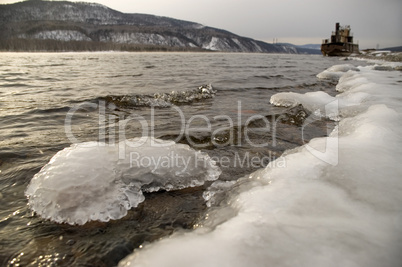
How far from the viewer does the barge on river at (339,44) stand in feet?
123

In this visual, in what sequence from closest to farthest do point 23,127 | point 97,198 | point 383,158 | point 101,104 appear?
point 97,198
point 383,158
point 23,127
point 101,104

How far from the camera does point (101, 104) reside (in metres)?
4.57

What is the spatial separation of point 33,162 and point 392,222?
104 inches

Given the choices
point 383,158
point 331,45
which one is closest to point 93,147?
point 383,158

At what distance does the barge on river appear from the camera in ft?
123

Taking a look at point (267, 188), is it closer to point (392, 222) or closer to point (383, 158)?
point (392, 222)

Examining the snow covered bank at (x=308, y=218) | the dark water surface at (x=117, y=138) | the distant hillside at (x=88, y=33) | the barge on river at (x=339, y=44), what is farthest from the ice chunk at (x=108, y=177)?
the distant hillside at (x=88, y=33)

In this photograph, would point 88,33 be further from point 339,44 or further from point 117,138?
point 117,138

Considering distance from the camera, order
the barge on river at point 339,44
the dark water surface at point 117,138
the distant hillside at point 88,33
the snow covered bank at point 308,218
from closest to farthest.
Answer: the snow covered bank at point 308,218
the dark water surface at point 117,138
the barge on river at point 339,44
the distant hillside at point 88,33

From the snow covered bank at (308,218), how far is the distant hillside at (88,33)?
2886 inches

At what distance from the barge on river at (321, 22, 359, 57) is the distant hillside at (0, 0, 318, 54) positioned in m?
51.5

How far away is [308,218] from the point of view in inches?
48.3

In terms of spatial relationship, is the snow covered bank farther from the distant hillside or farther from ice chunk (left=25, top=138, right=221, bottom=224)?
the distant hillside

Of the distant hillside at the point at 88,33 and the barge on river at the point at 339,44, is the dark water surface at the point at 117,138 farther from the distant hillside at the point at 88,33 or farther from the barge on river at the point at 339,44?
the distant hillside at the point at 88,33
